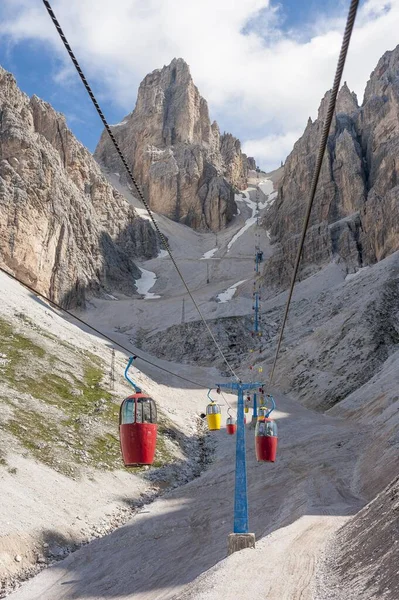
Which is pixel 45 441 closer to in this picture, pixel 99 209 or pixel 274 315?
pixel 274 315

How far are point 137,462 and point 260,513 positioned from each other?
1319 cm

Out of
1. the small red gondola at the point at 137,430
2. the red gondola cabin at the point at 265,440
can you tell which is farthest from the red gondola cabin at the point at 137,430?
the red gondola cabin at the point at 265,440

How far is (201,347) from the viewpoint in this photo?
8650 centimetres

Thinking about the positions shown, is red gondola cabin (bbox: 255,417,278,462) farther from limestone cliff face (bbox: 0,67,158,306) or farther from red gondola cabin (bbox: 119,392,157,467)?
limestone cliff face (bbox: 0,67,158,306)

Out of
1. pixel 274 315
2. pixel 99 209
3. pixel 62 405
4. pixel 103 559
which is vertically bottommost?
pixel 103 559

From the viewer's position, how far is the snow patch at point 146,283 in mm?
130262

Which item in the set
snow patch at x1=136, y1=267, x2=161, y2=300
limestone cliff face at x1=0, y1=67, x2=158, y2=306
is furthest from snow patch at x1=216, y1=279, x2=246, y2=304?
limestone cliff face at x1=0, y1=67, x2=158, y2=306

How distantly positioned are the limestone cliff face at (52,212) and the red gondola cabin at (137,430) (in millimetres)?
76058

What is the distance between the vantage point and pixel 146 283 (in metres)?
139

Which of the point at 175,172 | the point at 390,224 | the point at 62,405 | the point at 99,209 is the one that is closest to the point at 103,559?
the point at 62,405

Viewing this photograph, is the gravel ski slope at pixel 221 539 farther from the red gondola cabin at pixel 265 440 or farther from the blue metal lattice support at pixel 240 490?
the red gondola cabin at pixel 265 440

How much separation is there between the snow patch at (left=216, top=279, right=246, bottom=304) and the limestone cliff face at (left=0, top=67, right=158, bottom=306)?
24.8 m

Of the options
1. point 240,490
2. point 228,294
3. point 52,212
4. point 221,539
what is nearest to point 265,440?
point 240,490

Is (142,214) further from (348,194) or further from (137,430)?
(137,430)
